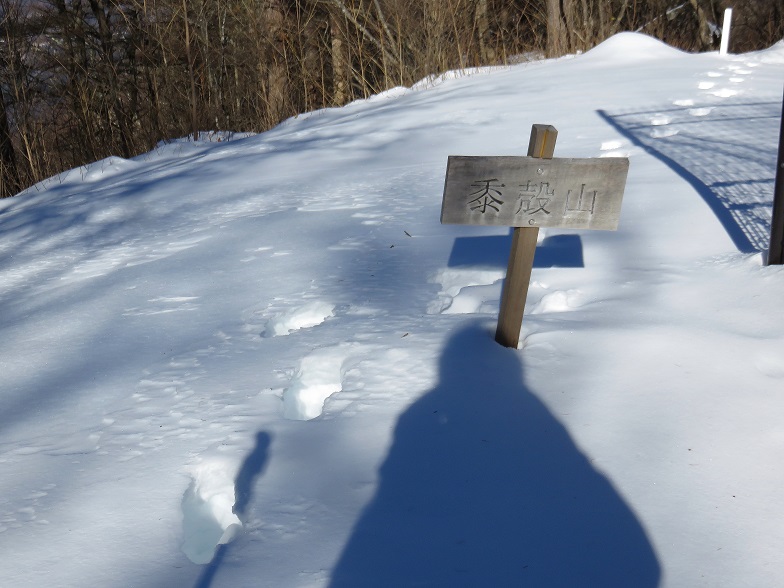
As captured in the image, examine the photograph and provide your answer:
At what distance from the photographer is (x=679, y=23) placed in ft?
55.5

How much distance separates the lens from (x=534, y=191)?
2.16 metres

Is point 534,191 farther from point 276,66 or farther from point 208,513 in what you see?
point 276,66

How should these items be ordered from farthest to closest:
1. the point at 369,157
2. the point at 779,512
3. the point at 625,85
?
the point at 625,85
the point at 369,157
the point at 779,512

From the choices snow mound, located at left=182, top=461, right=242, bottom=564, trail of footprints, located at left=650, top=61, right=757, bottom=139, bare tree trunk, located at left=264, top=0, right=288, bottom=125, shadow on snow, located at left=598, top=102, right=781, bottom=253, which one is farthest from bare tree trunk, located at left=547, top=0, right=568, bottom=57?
snow mound, located at left=182, top=461, right=242, bottom=564

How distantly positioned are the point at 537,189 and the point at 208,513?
128 cm

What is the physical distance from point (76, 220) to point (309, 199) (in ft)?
5.06

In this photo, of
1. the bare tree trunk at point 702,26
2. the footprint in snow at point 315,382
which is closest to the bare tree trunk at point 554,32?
the bare tree trunk at point 702,26

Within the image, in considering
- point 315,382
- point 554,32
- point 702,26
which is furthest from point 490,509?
point 702,26

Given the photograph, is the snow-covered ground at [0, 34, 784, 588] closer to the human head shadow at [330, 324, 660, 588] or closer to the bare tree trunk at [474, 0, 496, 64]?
the human head shadow at [330, 324, 660, 588]

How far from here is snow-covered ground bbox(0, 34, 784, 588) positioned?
5.42ft

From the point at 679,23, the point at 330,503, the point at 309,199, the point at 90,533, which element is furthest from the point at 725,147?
the point at 679,23

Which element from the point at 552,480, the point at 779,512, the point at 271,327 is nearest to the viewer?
the point at 779,512

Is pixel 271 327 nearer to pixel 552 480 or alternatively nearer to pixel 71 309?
pixel 71 309

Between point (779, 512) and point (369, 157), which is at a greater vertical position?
point (369, 157)
